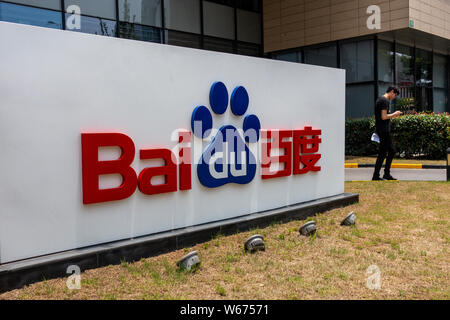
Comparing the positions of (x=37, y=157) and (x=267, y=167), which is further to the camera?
(x=267, y=167)

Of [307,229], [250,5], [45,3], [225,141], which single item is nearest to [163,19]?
[45,3]

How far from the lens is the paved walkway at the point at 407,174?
9898 mm

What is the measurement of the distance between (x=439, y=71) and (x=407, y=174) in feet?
36.8

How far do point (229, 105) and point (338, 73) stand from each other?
8.28 feet

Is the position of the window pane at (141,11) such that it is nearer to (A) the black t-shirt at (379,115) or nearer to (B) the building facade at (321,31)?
(B) the building facade at (321,31)

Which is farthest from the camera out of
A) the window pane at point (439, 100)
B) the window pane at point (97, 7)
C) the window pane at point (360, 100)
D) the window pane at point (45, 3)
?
the window pane at point (439, 100)

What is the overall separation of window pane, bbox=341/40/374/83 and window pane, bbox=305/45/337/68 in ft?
1.28

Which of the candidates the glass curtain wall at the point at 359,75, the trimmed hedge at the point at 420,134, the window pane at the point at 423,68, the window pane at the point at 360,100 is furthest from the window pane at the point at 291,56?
the window pane at the point at 423,68

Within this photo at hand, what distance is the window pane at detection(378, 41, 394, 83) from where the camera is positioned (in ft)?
51.9

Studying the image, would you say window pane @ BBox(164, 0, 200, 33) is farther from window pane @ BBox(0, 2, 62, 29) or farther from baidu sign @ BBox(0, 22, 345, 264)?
baidu sign @ BBox(0, 22, 345, 264)

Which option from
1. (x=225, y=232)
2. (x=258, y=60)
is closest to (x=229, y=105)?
(x=258, y=60)
